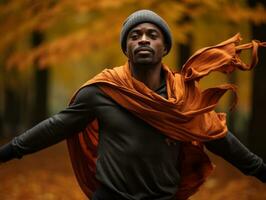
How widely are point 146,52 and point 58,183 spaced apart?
4.00 meters

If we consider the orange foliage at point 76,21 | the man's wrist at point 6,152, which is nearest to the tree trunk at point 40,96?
the orange foliage at point 76,21

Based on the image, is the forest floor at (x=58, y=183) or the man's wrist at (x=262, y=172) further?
the forest floor at (x=58, y=183)

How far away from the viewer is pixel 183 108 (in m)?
3.04

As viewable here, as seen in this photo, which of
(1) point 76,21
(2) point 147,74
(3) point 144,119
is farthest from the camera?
(1) point 76,21

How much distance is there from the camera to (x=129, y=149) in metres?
2.99

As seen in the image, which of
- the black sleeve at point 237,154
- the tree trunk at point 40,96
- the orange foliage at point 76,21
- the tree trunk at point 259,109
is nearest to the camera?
the black sleeve at point 237,154

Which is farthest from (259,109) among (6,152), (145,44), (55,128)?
(6,152)

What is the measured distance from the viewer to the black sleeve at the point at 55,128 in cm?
307

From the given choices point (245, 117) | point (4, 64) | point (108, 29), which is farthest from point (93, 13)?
point (245, 117)

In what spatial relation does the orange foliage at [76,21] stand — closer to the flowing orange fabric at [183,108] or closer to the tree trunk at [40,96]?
the tree trunk at [40,96]

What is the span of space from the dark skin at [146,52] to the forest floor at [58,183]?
3.34 m

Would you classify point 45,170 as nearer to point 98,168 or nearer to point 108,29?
point 108,29

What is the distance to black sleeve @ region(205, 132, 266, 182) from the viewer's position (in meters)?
3.22

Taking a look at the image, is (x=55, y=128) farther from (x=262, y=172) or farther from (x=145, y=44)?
(x=262, y=172)
